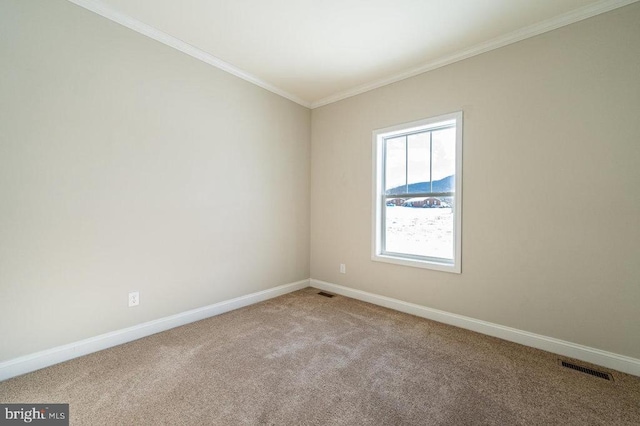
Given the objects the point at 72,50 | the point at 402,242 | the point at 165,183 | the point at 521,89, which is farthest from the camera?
the point at 402,242

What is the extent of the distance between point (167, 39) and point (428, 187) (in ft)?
10.2

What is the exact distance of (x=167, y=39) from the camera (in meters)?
2.63

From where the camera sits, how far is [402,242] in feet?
11.2

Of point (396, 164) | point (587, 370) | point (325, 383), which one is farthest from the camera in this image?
point (396, 164)

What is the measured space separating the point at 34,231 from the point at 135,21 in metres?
1.93

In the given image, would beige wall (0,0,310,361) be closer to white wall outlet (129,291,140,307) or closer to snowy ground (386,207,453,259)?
white wall outlet (129,291,140,307)

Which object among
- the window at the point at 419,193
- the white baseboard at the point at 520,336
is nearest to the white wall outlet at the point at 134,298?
the white baseboard at the point at 520,336

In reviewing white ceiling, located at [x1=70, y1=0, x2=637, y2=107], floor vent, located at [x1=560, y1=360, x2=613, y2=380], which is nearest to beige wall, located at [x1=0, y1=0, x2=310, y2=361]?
white ceiling, located at [x1=70, y1=0, x2=637, y2=107]

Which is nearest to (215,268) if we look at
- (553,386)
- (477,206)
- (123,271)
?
(123,271)

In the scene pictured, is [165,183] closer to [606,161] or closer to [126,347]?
[126,347]

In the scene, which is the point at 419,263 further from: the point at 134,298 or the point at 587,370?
the point at 134,298

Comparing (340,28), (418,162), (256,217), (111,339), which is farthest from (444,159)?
(111,339)

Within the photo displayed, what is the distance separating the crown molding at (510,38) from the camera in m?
2.14

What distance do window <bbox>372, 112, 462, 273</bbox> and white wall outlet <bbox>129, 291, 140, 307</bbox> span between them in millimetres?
2585
